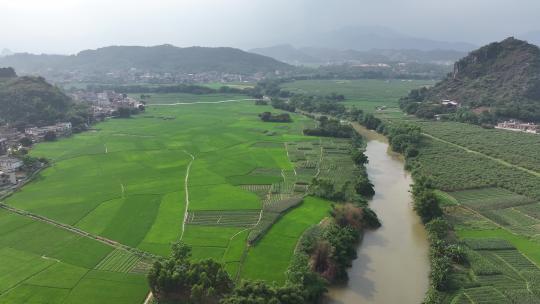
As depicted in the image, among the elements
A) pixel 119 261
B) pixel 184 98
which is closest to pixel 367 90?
pixel 184 98

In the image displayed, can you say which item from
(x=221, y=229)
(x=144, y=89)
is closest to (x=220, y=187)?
(x=221, y=229)

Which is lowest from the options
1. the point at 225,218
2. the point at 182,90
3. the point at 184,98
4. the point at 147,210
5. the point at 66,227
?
the point at 66,227

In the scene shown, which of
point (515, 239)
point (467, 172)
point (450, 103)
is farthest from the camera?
point (450, 103)

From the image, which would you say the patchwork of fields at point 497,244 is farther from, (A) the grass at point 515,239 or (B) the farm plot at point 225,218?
(B) the farm plot at point 225,218

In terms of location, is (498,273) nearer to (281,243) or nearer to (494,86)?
(281,243)

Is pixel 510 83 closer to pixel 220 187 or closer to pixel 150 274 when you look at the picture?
pixel 220 187

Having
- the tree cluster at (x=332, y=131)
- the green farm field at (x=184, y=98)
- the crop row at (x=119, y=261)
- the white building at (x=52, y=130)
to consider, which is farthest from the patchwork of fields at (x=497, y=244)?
the green farm field at (x=184, y=98)
